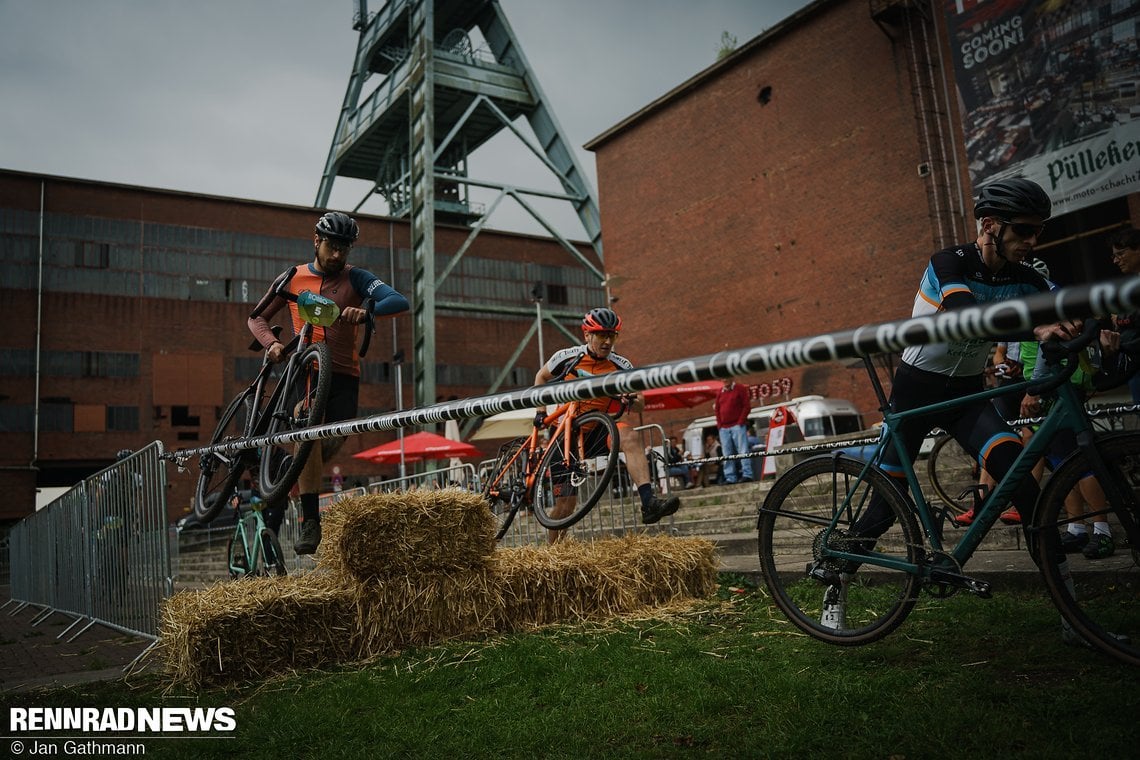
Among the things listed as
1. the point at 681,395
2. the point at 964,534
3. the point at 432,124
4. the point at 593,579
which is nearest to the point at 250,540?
the point at 593,579

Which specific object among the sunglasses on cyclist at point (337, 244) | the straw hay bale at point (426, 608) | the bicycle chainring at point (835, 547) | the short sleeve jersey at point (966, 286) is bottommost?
the straw hay bale at point (426, 608)

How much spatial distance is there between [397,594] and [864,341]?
13.6ft

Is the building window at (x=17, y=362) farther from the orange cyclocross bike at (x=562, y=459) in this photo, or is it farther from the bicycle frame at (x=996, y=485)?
the bicycle frame at (x=996, y=485)

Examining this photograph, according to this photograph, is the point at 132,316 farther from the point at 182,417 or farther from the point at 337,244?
the point at 337,244

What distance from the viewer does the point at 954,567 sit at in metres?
3.60

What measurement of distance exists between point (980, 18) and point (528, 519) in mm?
15826

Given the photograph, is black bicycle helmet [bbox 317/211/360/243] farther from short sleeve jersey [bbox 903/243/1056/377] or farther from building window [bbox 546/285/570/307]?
building window [bbox 546/285/570/307]

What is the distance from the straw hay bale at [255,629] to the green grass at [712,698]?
0.20m

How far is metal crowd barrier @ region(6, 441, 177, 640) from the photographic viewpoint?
7.10 meters

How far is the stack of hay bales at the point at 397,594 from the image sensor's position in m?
5.24

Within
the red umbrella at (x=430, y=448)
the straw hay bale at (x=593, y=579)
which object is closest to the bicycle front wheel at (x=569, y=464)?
the straw hay bale at (x=593, y=579)

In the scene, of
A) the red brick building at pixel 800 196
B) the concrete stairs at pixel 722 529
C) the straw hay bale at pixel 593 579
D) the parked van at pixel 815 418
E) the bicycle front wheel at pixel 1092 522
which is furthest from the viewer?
the red brick building at pixel 800 196

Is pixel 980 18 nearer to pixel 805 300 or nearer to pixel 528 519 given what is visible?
pixel 805 300

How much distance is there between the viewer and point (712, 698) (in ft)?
12.2
